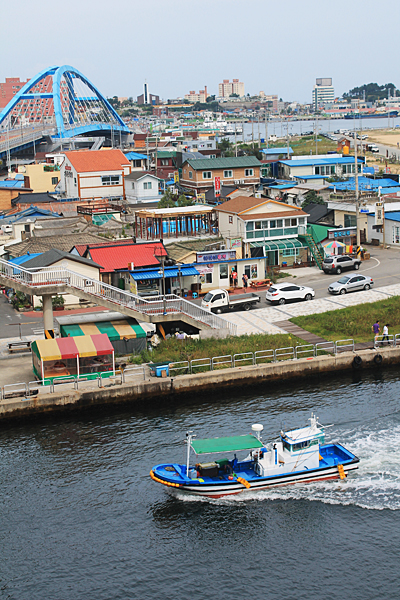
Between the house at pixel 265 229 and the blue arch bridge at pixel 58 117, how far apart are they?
7685 cm

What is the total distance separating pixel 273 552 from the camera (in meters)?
21.8

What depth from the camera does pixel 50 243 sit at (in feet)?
176

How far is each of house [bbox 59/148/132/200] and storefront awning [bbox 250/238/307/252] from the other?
3245 cm

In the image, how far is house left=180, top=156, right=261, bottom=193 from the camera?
82.4 m

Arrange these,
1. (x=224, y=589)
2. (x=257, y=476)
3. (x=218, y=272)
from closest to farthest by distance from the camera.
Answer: (x=224, y=589)
(x=257, y=476)
(x=218, y=272)

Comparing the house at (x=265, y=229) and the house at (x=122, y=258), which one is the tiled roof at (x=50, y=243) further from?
the house at (x=265, y=229)

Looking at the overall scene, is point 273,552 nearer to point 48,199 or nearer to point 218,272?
point 218,272

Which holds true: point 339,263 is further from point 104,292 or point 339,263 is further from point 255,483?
point 255,483

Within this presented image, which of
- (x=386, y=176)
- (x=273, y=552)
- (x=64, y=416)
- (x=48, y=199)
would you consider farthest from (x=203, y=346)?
(x=386, y=176)

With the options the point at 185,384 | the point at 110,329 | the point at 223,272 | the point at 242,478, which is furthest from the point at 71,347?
the point at 223,272

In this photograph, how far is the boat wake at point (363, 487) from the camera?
24672mm

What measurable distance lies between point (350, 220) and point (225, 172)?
25406 mm

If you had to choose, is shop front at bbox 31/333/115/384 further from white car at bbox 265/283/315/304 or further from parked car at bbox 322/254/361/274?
parked car at bbox 322/254/361/274

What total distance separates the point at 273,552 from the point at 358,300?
2548cm
